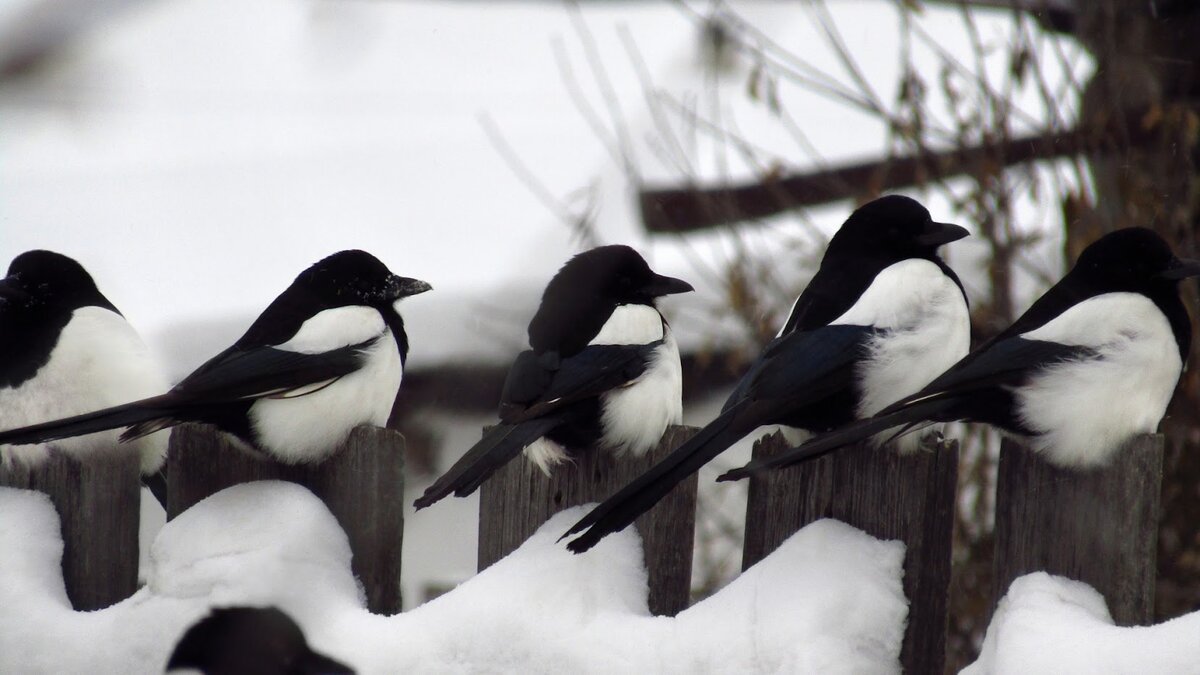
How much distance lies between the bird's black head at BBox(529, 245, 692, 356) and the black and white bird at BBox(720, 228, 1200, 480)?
59 cm

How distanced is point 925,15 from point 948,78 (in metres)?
0.14

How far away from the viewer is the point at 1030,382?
5.47ft

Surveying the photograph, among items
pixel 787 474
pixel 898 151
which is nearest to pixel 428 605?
pixel 787 474

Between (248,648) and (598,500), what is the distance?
0.45 m

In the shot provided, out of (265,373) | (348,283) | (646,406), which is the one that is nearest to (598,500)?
(646,406)

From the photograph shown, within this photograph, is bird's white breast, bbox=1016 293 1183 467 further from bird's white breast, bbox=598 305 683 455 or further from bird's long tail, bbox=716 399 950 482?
bird's white breast, bbox=598 305 683 455

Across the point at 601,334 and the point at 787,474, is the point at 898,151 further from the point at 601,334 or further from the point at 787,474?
the point at 787,474

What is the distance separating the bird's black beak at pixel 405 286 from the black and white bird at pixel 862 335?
608mm

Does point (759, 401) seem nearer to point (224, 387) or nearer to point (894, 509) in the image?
point (894, 509)

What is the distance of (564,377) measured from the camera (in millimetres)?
1941

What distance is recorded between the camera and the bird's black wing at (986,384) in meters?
1.61

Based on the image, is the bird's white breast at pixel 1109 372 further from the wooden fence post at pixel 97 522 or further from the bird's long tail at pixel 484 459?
the wooden fence post at pixel 97 522

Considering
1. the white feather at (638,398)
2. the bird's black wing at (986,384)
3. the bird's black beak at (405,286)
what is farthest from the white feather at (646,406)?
the bird's black beak at (405,286)

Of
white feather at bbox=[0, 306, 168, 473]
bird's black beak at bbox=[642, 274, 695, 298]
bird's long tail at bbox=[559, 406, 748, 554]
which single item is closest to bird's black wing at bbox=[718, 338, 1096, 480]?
bird's long tail at bbox=[559, 406, 748, 554]
